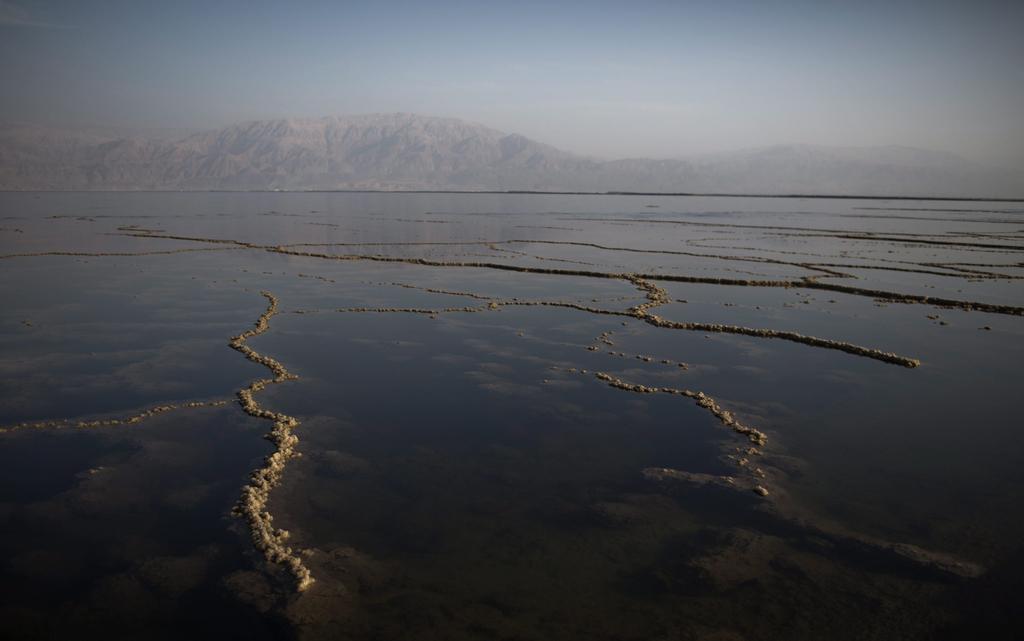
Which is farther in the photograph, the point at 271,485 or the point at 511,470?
the point at 511,470

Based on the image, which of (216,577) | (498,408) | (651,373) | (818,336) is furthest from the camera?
(818,336)

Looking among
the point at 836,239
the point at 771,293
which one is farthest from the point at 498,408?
the point at 836,239

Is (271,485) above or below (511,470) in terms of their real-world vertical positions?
below

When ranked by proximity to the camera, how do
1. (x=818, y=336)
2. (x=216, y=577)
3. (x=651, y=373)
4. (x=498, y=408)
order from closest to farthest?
(x=216, y=577)
(x=498, y=408)
(x=651, y=373)
(x=818, y=336)

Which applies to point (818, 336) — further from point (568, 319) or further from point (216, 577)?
point (216, 577)

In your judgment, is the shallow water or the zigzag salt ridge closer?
the shallow water

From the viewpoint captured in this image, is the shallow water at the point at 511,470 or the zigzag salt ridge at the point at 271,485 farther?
the zigzag salt ridge at the point at 271,485

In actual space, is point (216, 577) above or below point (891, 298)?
below

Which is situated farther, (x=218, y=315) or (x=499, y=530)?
(x=218, y=315)
